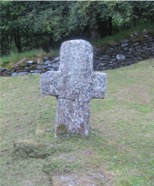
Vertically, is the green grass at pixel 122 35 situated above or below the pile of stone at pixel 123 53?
above

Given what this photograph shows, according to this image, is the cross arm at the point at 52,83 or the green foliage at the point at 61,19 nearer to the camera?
the cross arm at the point at 52,83

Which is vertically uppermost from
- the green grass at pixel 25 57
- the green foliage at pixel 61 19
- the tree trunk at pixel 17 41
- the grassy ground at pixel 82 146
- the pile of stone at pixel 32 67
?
the green foliage at pixel 61 19

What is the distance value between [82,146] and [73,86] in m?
0.73

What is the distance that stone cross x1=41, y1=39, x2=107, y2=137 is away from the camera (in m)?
4.46

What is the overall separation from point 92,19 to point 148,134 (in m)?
4.96

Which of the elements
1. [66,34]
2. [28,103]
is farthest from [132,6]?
[28,103]

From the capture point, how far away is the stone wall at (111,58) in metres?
9.95

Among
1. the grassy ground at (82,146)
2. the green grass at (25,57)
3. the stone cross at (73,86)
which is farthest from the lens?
the green grass at (25,57)

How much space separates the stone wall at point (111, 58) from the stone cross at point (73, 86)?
540 centimetres

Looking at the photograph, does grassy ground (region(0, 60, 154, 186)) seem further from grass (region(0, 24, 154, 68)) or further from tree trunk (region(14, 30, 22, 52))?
tree trunk (region(14, 30, 22, 52))

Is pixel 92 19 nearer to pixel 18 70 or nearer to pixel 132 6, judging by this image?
pixel 132 6

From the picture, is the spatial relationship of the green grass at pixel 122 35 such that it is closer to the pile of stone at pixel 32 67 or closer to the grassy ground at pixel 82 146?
the pile of stone at pixel 32 67

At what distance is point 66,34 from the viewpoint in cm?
992

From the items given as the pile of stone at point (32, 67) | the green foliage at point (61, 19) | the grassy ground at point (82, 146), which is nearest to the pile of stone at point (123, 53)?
the green foliage at point (61, 19)
